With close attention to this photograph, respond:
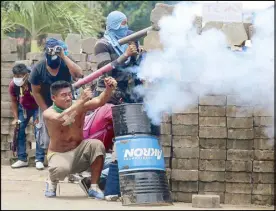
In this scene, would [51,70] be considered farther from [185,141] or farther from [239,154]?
[239,154]

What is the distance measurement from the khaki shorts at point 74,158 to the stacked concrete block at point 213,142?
991mm

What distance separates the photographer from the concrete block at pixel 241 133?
22.3 ft

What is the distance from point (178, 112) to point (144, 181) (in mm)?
791

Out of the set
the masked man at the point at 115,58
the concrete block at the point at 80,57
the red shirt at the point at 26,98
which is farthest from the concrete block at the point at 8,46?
the masked man at the point at 115,58

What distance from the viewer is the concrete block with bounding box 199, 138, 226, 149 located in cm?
683

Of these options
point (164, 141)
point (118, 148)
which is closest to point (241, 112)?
point (164, 141)

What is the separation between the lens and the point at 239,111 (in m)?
6.79

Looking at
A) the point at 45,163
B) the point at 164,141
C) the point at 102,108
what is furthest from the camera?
the point at 45,163

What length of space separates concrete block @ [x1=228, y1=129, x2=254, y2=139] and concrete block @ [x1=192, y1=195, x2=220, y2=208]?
0.68 m

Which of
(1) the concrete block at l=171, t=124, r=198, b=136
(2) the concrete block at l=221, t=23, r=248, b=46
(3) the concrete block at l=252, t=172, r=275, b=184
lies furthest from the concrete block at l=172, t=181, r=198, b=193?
(2) the concrete block at l=221, t=23, r=248, b=46

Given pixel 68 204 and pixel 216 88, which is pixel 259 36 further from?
pixel 68 204

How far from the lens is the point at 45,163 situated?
31.2ft

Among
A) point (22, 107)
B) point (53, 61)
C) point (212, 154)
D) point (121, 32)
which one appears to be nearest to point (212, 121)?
point (212, 154)

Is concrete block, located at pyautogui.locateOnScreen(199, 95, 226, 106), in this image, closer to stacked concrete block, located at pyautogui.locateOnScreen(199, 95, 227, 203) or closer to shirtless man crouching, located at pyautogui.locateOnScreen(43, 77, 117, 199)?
stacked concrete block, located at pyautogui.locateOnScreen(199, 95, 227, 203)
